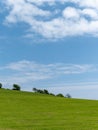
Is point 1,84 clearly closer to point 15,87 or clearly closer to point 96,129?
point 15,87

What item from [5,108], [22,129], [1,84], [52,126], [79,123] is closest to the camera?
[22,129]

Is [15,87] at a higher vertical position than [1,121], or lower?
higher

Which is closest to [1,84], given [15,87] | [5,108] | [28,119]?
[15,87]

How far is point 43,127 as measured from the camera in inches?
1499

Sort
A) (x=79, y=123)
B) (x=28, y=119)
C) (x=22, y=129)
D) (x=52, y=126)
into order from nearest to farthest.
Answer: (x=22, y=129) < (x=52, y=126) < (x=79, y=123) < (x=28, y=119)

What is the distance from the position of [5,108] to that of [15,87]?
6590 cm

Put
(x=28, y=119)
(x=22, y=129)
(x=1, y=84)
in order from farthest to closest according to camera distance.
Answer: (x=1, y=84)
(x=28, y=119)
(x=22, y=129)

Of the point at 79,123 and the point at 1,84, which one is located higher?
the point at 1,84

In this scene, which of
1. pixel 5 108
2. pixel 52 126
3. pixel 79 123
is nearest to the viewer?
pixel 52 126

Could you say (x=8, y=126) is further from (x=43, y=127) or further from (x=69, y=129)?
(x=69, y=129)

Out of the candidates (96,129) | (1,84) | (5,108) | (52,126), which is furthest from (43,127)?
(1,84)

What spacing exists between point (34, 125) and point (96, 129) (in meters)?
6.05

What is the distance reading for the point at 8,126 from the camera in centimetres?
3844

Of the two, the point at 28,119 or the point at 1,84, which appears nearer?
the point at 28,119
